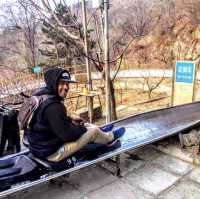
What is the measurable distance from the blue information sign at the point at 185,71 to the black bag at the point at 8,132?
3.36m

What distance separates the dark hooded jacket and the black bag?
2.19 ft

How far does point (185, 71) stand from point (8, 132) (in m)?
3.54

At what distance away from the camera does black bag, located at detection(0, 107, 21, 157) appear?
3.35 metres

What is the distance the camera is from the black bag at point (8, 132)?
3.35m

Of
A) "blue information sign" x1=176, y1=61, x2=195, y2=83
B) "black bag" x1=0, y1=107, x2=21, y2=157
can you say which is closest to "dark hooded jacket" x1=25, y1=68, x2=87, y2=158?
"black bag" x1=0, y1=107, x2=21, y2=157

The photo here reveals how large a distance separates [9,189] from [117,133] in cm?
158

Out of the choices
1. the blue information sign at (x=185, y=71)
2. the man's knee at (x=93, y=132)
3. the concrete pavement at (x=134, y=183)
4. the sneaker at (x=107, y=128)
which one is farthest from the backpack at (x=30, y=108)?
the blue information sign at (x=185, y=71)

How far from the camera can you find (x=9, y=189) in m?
2.52

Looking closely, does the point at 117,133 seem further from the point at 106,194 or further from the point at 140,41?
the point at 140,41

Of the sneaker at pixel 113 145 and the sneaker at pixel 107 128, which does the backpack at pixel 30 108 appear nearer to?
the sneaker at pixel 113 145

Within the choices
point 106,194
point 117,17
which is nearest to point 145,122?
point 106,194

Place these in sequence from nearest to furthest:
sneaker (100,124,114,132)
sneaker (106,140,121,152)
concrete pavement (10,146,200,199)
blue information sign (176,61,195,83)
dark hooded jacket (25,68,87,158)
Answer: dark hooded jacket (25,68,87,158) < concrete pavement (10,146,200,199) < sneaker (106,140,121,152) < sneaker (100,124,114,132) < blue information sign (176,61,195,83)

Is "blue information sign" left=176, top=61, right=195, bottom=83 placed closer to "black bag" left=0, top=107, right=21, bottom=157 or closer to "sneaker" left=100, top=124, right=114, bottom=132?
"sneaker" left=100, top=124, right=114, bottom=132

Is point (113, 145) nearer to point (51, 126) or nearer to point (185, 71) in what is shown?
point (51, 126)
